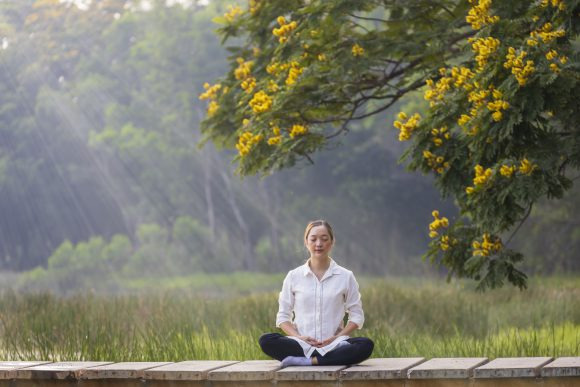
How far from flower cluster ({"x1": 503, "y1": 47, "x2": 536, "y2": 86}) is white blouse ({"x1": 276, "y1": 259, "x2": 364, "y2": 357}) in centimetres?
252

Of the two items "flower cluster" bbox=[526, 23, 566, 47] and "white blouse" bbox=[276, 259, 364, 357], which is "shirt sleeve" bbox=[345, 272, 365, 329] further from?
"flower cluster" bbox=[526, 23, 566, 47]

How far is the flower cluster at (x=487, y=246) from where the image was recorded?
935 cm

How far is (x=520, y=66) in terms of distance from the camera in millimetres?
8031

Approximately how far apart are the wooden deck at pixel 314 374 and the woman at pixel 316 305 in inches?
6.5

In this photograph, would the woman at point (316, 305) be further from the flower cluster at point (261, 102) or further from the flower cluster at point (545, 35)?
the flower cluster at point (261, 102)

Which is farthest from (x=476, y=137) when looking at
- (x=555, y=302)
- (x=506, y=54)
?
(x=555, y=302)

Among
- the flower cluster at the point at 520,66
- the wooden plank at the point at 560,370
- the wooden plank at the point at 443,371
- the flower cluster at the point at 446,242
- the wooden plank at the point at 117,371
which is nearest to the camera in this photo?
the wooden plank at the point at 560,370

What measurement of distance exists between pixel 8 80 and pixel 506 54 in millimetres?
41056

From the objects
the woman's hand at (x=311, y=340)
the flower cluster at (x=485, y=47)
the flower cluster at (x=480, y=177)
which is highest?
the flower cluster at (x=485, y=47)

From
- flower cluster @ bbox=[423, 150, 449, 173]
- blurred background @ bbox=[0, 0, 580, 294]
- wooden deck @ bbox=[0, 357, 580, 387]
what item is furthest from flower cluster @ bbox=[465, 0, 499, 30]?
blurred background @ bbox=[0, 0, 580, 294]

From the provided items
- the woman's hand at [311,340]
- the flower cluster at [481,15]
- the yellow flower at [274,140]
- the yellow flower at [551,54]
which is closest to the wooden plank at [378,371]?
the woman's hand at [311,340]

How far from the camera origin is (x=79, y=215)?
48.1m

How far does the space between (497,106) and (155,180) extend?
4030cm

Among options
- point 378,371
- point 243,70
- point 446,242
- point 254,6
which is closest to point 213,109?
point 243,70
